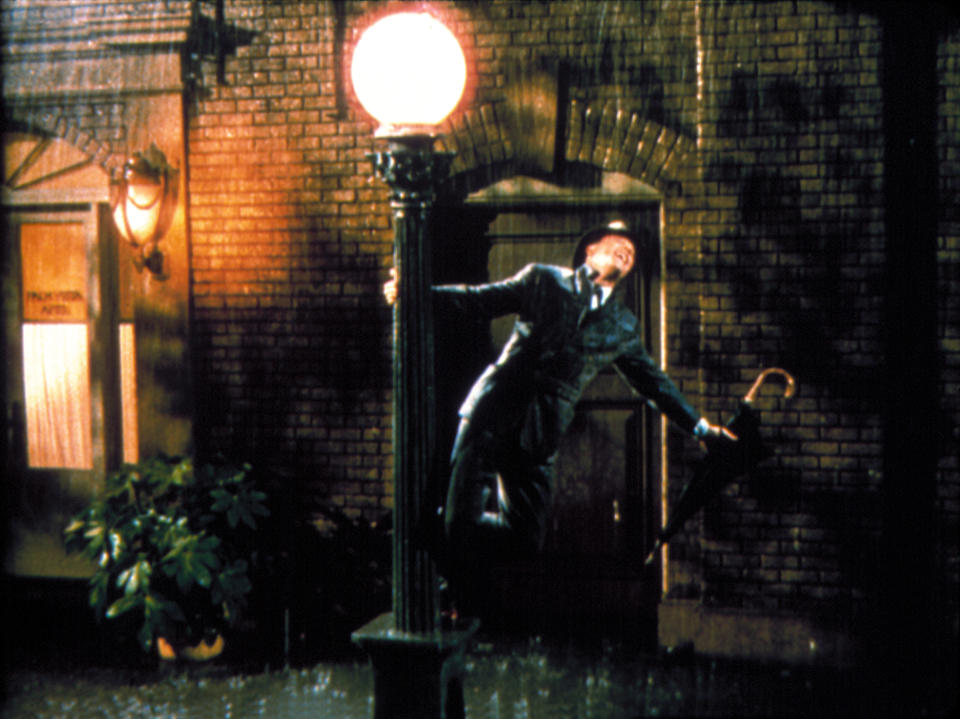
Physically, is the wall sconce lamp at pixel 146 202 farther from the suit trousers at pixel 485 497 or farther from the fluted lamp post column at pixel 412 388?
the suit trousers at pixel 485 497

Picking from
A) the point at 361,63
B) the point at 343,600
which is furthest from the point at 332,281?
the point at 361,63

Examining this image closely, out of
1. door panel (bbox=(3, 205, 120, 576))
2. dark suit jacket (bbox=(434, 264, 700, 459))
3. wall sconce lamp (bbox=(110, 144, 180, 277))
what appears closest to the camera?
dark suit jacket (bbox=(434, 264, 700, 459))

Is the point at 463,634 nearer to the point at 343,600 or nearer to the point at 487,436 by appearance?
the point at 487,436

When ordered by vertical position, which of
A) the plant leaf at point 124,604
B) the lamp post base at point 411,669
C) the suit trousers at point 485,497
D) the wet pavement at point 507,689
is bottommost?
the wet pavement at point 507,689

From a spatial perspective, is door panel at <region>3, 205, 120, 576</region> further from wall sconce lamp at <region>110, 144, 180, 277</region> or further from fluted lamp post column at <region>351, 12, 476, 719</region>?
fluted lamp post column at <region>351, 12, 476, 719</region>

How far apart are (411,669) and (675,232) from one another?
3.59 m

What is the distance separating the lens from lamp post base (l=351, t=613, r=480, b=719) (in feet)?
12.3

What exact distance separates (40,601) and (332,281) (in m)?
3.50

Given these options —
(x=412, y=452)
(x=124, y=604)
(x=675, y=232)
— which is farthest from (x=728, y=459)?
(x=124, y=604)

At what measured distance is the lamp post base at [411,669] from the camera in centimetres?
375

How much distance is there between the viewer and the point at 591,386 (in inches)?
261

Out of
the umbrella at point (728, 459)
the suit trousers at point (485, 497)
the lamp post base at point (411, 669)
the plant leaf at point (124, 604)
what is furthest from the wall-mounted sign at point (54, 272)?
the umbrella at point (728, 459)

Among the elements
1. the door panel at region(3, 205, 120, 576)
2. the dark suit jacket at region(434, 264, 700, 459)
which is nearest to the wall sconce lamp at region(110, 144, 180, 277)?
the door panel at region(3, 205, 120, 576)

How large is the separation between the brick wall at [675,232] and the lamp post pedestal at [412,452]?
114 inches
